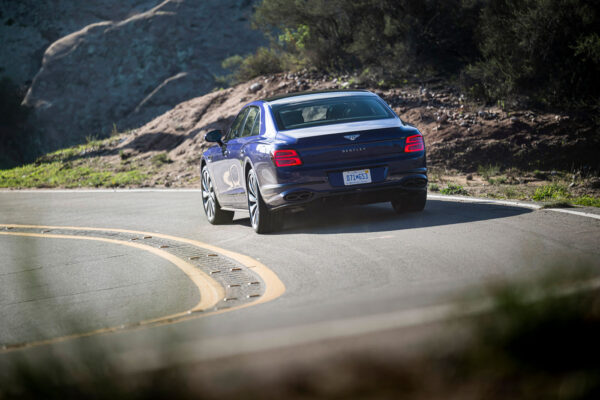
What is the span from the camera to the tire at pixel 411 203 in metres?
9.89

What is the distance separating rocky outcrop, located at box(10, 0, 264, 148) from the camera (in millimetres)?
45562

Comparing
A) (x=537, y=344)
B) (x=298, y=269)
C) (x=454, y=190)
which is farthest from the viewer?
(x=454, y=190)

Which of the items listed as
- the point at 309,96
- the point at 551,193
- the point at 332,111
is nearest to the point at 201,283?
the point at 332,111

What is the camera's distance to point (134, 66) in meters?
47.8

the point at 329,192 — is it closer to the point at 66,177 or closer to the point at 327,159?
the point at 327,159

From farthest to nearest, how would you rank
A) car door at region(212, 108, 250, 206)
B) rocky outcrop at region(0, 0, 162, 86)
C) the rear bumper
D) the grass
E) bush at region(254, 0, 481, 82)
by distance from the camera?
rocky outcrop at region(0, 0, 162, 86), the grass, bush at region(254, 0, 481, 82), car door at region(212, 108, 250, 206), the rear bumper

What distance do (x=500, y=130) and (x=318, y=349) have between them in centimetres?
1564

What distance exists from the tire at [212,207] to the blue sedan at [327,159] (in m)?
1.16

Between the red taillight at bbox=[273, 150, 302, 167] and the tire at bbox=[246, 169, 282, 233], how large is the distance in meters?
0.53

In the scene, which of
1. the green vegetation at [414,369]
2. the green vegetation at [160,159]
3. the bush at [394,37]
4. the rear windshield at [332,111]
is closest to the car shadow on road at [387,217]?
the rear windshield at [332,111]

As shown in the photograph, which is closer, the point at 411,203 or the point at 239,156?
the point at 411,203

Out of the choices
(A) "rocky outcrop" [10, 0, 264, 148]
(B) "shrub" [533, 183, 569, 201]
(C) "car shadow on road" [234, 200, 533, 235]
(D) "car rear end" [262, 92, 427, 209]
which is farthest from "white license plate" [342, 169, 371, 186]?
(A) "rocky outcrop" [10, 0, 264, 148]

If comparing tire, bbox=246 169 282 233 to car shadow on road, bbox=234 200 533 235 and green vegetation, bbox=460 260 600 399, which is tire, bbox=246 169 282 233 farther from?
green vegetation, bbox=460 260 600 399

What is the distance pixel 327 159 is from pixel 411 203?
5.22 ft
